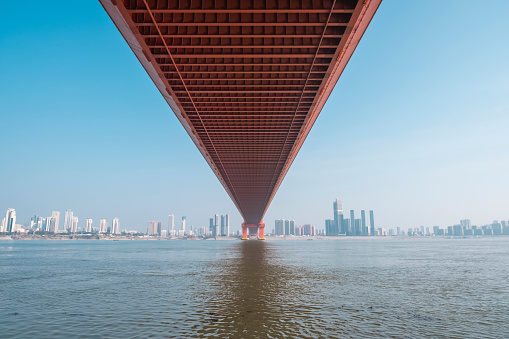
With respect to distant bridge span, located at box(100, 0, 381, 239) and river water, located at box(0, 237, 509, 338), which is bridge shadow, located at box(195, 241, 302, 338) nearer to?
river water, located at box(0, 237, 509, 338)

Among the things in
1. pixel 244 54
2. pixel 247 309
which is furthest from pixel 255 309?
pixel 244 54

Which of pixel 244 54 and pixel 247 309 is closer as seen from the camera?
pixel 247 309

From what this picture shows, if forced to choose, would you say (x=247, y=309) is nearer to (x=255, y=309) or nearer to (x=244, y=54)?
(x=255, y=309)

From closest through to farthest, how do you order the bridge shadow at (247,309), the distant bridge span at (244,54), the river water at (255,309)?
the bridge shadow at (247,309)
the river water at (255,309)
the distant bridge span at (244,54)

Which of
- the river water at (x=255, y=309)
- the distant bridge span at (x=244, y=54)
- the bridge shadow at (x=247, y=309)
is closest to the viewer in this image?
the bridge shadow at (x=247, y=309)

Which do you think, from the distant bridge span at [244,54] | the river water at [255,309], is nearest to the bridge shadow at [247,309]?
the river water at [255,309]

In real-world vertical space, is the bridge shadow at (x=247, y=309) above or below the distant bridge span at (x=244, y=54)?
below

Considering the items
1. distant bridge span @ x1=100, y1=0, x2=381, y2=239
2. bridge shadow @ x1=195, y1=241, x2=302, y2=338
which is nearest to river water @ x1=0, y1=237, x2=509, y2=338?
bridge shadow @ x1=195, y1=241, x2=302, y2=338

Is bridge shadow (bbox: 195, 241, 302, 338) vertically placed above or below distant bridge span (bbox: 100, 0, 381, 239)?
below

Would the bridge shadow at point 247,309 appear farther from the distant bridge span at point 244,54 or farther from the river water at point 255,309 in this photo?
the distant bridge span at point 244,54
